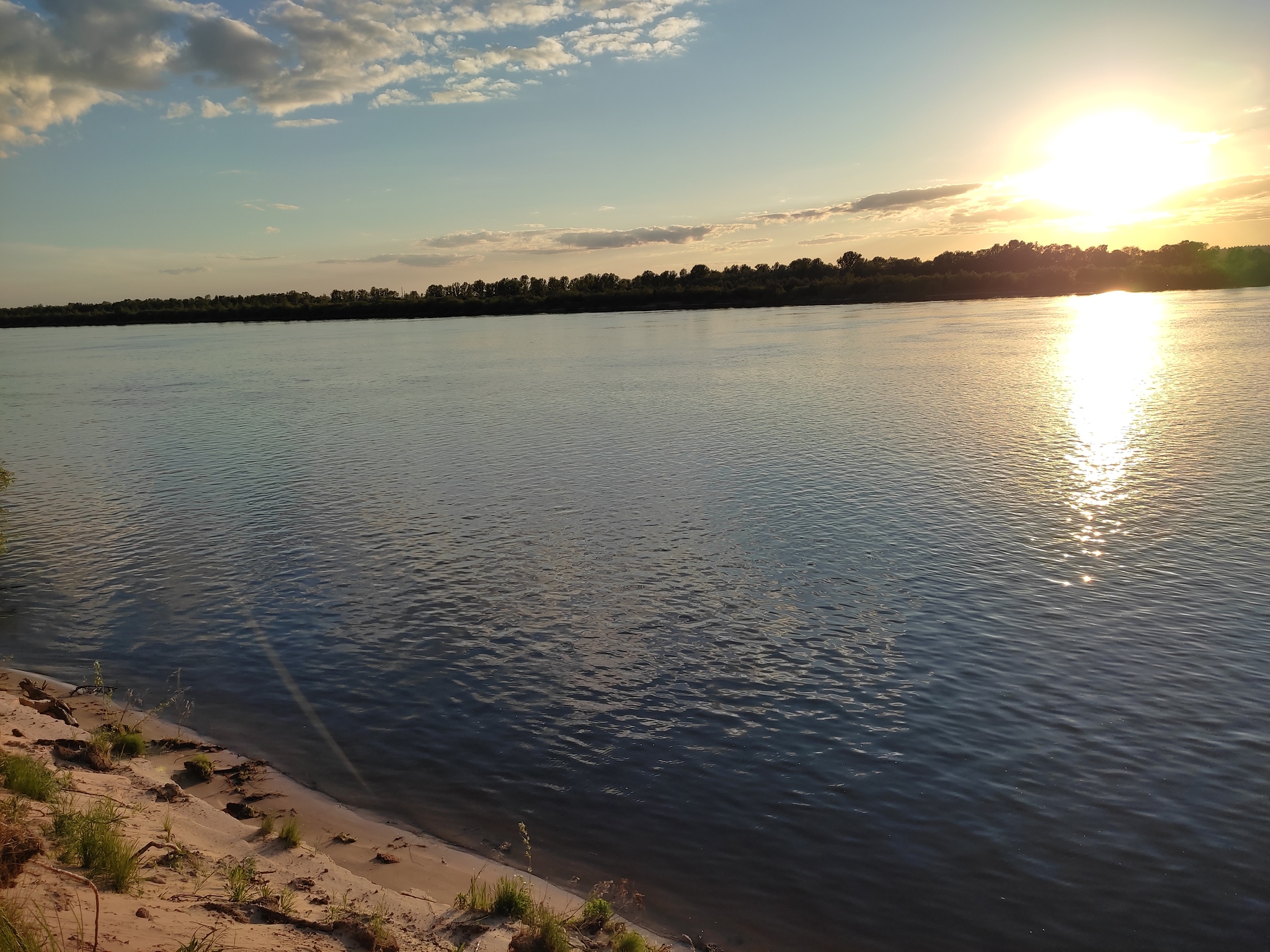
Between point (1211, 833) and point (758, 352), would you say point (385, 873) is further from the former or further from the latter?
point (758, 352)

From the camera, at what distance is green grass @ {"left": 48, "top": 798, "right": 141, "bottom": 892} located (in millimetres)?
7715

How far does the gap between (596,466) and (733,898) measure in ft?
79.8

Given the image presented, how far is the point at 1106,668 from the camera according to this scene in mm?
15047

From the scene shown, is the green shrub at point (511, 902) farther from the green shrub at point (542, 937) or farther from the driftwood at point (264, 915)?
the driftwood at point (264, 915)

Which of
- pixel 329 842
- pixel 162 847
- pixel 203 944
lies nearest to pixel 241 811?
pixel 329 842

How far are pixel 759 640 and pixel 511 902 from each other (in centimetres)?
899

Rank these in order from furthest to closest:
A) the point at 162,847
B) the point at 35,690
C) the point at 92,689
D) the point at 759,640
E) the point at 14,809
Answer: the point at 759,640, the point at 92,689, the point at 35,690, the point at 162,847, the point at 14,809

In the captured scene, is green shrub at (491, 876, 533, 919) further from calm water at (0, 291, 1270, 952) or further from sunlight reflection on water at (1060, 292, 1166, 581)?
sunlight reflection on water at (1060, 292, 1166, 581)

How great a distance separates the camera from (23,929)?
20.2 ft

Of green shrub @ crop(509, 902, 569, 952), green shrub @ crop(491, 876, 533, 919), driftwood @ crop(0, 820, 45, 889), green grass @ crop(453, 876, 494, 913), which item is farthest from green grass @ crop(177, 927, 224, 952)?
green shrub @ crop(491, 876, 533, 919)

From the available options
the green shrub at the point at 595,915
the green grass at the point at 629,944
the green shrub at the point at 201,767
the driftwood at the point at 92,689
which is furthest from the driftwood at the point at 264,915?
the driftwood at the point at 92,689

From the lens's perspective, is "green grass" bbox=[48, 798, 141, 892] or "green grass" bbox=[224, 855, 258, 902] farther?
"green grass" bbox=[224, 855, 258, 902]

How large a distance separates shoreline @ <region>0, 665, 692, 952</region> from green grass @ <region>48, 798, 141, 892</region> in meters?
0.24

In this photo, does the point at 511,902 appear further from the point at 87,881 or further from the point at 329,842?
the point at 87,881
